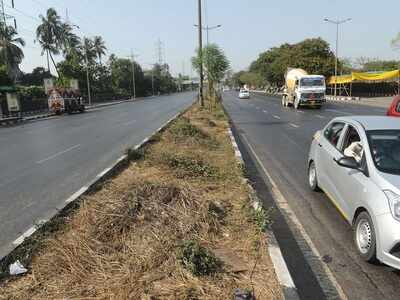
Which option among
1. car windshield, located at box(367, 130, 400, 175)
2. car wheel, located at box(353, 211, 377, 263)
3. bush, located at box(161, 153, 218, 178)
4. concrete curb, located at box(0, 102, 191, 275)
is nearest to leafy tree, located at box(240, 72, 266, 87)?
bush, located at box(161, 153, 218, 178)

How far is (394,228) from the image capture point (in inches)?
160

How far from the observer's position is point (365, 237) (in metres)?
4.68

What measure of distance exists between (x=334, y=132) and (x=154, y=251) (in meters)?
3.85

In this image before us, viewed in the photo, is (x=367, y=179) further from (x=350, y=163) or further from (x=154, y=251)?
(x=154, y=251)

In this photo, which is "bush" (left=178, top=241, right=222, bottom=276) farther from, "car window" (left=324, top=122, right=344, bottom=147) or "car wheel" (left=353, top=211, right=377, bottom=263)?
"car window" (left=324, top=122, right=344, bottom=147)

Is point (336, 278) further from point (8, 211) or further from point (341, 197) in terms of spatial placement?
point (8, 211)

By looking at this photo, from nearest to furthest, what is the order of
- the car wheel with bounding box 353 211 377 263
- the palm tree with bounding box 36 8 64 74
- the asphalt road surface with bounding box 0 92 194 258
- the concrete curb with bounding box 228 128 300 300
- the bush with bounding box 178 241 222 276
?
the concrete curb with bounding box 228 128 300 300, the bush with bounding box 178 241 222 276, the car wheel with bounding box 353 211 377 263, the asphalt road surface with bounding box 0 92 194 258, the palm tree with bounding box 36 8 64 74

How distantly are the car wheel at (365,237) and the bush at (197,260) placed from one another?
5.46 feet

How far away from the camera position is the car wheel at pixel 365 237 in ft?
14.6

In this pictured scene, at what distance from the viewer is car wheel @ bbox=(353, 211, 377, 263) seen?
14.6ft

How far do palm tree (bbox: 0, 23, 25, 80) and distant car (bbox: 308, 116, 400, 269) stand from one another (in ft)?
161

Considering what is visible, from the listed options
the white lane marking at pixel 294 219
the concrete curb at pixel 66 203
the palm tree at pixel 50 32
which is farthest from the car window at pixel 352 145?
the palm tree at pixel 50 32

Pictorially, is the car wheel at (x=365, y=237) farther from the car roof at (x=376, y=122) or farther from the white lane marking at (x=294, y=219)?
the car roof at (x=376, y=122)

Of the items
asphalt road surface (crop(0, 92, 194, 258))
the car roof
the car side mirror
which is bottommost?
asphalt road surface (crop(0, 92, 194, 258))
